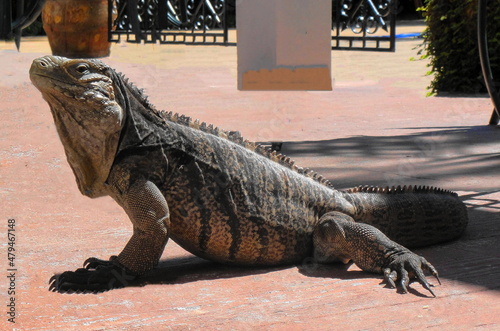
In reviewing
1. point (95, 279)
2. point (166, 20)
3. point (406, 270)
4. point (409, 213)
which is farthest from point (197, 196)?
point (166, 20)

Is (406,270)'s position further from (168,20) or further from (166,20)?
(168,20)

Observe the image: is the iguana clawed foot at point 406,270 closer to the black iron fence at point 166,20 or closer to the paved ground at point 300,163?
the paved ground at point 300,163

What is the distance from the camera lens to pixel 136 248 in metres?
4.36

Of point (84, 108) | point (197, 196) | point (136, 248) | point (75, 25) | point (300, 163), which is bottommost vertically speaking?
point (300, 163)

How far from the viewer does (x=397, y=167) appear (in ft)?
26.0

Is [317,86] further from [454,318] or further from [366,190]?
[454,318]

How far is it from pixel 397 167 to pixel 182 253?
3.34 meters

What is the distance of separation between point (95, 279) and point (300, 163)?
13.6 ft

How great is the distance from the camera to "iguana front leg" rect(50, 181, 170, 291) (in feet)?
14.0

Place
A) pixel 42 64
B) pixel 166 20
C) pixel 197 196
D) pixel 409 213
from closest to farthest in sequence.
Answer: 1. pixel 42 64
2. pixel 197 196
3. pixel 409 213
4. pixel 166 20

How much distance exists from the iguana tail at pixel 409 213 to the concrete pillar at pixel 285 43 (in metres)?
5.20

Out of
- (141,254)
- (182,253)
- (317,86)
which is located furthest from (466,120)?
(141,254)

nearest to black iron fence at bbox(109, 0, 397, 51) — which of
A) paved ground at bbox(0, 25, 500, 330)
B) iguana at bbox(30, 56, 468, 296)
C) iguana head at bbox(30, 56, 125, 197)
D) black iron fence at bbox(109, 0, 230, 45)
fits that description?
black iron fence at bbox(109, 0, 230, 45)

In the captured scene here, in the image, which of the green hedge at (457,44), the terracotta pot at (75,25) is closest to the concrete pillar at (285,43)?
the green hedge at (457,44)
